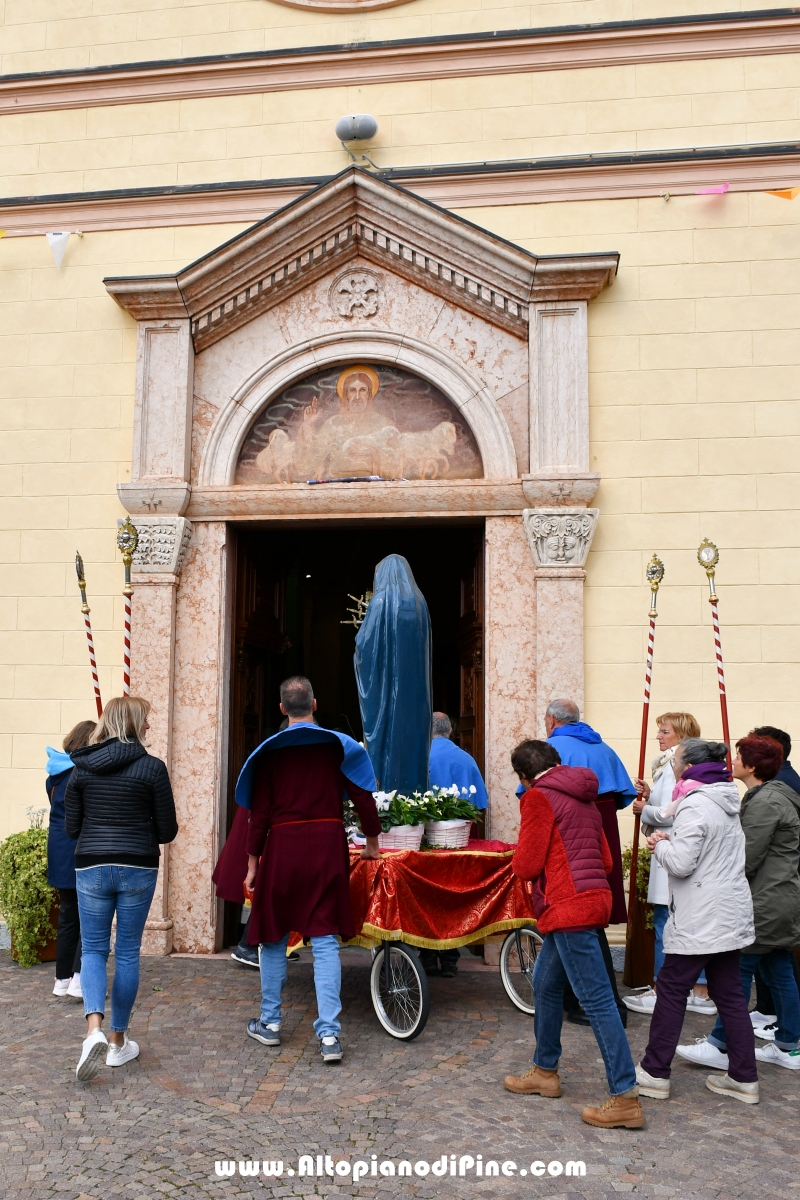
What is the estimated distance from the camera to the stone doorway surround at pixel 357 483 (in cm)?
740

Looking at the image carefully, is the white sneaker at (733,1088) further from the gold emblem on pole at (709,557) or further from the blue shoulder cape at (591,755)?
the gold emblem on pole at (709,557)

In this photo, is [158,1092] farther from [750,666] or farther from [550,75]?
[550,75]

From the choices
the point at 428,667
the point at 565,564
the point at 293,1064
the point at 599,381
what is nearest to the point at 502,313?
the point at 599,381

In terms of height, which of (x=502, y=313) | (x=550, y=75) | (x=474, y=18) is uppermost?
(x=474, y=18)

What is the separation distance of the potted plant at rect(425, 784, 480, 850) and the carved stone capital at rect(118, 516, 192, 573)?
Result: 2.90 metres

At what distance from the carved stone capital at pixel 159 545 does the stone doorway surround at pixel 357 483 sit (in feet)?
0.04

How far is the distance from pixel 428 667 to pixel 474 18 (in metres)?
5.70

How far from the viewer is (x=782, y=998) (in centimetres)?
505

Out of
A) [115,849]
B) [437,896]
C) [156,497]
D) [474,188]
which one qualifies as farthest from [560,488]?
[115,849]

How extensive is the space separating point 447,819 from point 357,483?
283 centimetres

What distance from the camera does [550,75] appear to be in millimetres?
8102

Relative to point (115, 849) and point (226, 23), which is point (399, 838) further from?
point (226, 23)

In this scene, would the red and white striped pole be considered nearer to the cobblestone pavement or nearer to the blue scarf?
the cobblestone pavement

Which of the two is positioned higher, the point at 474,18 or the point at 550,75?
the point at 474,18
